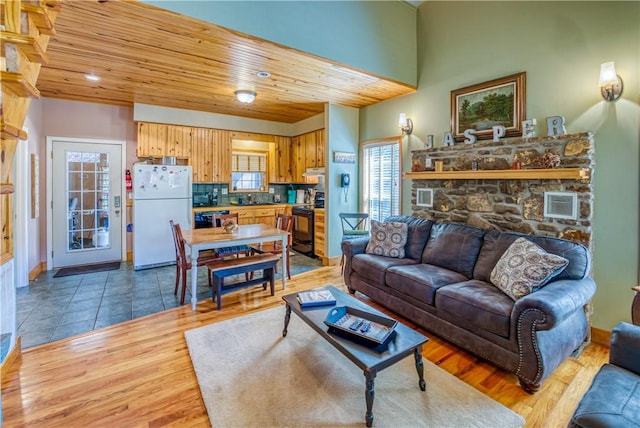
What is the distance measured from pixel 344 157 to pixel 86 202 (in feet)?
14.6

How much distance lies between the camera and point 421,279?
2.84 metres

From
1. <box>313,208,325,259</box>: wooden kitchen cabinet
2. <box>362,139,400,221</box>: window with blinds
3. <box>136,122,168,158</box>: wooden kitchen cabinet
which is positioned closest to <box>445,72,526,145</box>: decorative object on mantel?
<box>362,139,400,221</box>: window with blinds

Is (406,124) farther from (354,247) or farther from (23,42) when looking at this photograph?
(23,42)

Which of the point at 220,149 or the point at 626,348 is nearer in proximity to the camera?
the point at 626,348

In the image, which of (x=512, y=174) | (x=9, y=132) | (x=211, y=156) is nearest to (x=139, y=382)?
(x=9, y=132)

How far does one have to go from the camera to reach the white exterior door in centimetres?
485

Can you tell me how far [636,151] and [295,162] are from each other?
526cm

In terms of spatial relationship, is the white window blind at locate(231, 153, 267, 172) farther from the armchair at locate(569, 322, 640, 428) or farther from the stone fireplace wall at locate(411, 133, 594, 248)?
the armchair at locate(569, 322, 640, 428)

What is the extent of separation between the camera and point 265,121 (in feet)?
20.9

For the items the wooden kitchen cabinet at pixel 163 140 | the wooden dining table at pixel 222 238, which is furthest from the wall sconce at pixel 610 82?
the wooden kitchen cabinet at pixel 163 140

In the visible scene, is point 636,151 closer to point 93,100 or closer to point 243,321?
point 243,321

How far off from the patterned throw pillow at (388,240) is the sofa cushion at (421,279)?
1.39 ft

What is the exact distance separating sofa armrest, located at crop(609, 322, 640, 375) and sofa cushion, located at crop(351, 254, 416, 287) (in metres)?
1.84

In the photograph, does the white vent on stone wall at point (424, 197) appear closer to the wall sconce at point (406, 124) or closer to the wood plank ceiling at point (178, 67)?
the wall sconce at point (406, 124)
